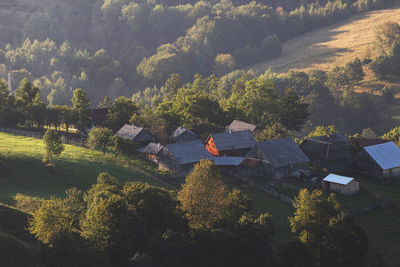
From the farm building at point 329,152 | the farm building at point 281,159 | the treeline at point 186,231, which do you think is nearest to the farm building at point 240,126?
the farm building at point 329,152

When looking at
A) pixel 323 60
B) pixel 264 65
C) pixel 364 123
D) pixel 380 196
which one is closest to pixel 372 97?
pixel 364 123

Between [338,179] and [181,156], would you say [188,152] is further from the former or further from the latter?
[338,179]

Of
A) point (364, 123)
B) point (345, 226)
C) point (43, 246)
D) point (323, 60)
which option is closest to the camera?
point (43, 246)

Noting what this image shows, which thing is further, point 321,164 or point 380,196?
point 321,164

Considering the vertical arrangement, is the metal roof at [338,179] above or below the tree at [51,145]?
below

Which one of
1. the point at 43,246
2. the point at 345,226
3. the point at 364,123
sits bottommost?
the point at 364,123

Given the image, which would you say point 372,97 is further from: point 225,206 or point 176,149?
point 225,206

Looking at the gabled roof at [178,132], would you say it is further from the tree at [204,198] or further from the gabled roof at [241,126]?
the tree at [204,198]
